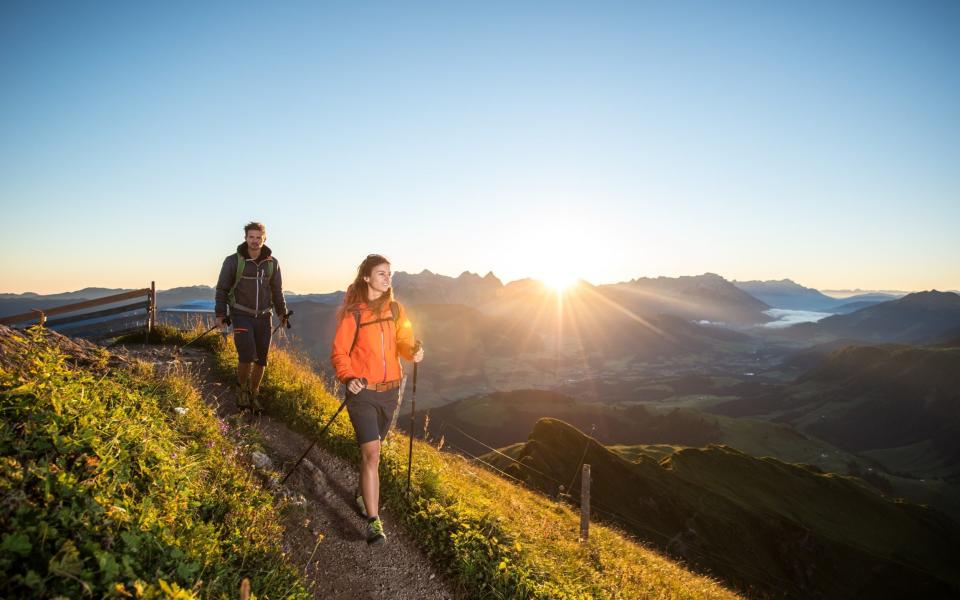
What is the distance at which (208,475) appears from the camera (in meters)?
5.10

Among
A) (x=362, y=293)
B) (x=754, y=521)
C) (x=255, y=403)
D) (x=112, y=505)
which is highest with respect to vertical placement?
(x=362, y=293)

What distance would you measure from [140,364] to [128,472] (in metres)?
4.17

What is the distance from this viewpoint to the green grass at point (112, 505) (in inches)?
114

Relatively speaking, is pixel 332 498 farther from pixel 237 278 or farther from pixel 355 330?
pixel 237 278

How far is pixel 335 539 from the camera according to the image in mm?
5859

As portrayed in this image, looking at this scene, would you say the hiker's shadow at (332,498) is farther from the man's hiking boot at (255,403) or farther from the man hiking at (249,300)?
the man hiking at (249,300)

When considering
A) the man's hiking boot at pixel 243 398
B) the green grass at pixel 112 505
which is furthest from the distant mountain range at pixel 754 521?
the green grass at pixel 112 505

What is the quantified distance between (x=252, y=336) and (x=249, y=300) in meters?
0.68

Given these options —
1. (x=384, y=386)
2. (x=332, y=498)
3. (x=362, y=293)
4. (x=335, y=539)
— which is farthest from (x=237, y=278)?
(x=335, y=539)

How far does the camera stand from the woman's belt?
5.79 metres

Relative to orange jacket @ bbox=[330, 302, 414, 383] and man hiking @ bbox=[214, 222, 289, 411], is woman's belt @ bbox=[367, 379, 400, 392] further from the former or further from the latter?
man hiking @ bbox=[214, 222, 289, 411]

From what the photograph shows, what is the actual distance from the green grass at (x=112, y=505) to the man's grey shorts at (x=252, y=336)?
2.75 metres

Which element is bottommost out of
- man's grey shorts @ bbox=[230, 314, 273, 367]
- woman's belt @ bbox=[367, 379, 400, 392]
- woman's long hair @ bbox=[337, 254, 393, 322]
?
woman's belt @ bbox=[367, 379, 400, 392]

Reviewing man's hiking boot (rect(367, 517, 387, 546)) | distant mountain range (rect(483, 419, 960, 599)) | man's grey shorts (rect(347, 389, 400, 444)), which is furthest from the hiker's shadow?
distant mountain range (rect(483, 419, 960, 599))
